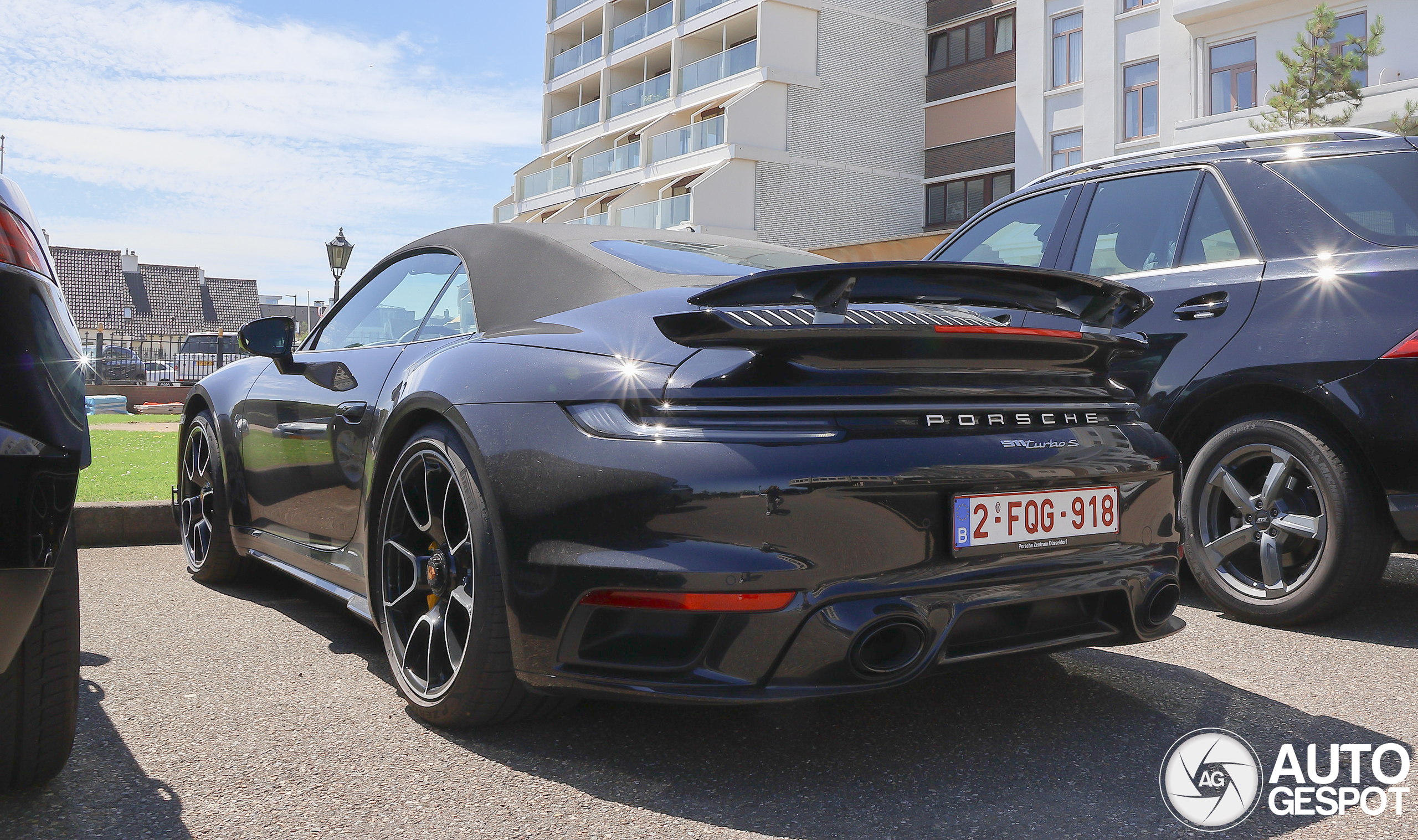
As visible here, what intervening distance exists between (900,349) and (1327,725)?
145cm

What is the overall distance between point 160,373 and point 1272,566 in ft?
105

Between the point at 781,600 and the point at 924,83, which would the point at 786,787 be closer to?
the point at 781,600

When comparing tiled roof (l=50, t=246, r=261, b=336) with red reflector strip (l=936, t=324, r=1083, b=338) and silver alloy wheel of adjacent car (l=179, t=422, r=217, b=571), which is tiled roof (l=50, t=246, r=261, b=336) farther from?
red reflector strip (l=936, t=324, r=1083, b=338)

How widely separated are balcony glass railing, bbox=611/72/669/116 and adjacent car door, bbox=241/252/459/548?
34429 mm

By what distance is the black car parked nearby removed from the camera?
11.4 feet

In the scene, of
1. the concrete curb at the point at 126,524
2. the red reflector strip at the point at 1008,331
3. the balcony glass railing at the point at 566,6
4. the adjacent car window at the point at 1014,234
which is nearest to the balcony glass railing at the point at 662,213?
the balcony glass railing at the point at 566,6

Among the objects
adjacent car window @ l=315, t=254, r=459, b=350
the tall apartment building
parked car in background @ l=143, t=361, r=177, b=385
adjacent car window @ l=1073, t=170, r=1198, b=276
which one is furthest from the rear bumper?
the tall apartment building

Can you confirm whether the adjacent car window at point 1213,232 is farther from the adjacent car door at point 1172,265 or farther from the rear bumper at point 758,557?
the rear bumper at point 758,557

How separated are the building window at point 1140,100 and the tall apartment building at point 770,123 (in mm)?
8878

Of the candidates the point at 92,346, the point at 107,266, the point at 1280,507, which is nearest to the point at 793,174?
the point at 92,346

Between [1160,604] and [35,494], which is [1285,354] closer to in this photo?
[1160,604]

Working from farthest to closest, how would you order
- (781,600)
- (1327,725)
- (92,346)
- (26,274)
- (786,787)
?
(92,346) < (1327,725) < (786,787) < (781,600) < (26,274)

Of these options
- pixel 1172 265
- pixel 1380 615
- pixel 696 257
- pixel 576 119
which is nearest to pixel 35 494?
pixel 696 257

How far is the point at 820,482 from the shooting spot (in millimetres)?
2193
